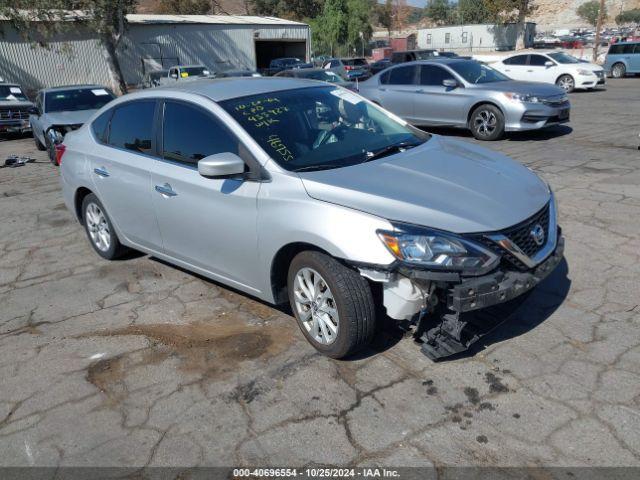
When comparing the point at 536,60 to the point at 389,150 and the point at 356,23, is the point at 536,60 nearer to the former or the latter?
the point at 389,150

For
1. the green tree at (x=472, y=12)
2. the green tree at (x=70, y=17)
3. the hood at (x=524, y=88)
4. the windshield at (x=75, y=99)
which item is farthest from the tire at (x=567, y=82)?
the green tree at (x=472, y=12)

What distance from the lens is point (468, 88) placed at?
10953 millimetres

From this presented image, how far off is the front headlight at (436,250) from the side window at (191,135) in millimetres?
1388

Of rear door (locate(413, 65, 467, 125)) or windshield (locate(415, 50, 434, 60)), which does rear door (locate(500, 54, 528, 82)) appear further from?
rear door (locate(413, 65, 467, 125))

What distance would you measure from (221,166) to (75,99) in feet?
35.0

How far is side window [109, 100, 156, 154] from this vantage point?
15.0 feet

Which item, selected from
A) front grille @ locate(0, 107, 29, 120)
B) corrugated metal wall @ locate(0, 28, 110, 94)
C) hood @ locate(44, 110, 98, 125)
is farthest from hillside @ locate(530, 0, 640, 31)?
hood @ locate(44, 110, 98, 125)

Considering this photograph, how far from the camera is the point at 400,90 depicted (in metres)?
12.0

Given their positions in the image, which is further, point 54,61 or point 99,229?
point 54,61

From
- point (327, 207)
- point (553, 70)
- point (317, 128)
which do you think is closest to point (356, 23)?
point (553, 70)

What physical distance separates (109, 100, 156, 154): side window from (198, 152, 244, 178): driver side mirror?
47.2 inches

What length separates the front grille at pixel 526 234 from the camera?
323 cm

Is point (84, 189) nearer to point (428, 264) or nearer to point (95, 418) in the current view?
point (95, 418)

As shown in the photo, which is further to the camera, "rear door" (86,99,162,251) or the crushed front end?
"rear door" (86,99,162,251)
